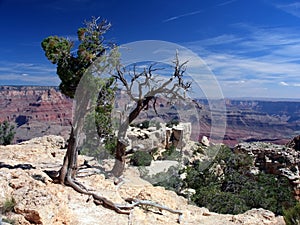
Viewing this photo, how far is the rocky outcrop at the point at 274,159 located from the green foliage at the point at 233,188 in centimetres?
257

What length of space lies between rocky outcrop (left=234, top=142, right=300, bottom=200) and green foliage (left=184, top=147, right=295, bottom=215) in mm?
2569

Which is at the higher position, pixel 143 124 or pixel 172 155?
pixel 143 124

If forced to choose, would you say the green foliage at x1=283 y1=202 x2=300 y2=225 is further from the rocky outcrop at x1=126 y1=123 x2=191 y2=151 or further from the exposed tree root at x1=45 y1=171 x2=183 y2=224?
the rocky outcrop at x1=126 y1=123 x2=191 y2=151

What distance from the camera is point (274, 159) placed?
2283 cm

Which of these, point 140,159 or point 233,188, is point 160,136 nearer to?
point 140,159

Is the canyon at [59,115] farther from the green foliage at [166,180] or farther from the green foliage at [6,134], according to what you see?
the green foliage at [166,180]

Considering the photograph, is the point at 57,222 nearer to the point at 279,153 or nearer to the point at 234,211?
the point at 234,211

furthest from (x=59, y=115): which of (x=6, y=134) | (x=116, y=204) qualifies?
(x=116, y=204)

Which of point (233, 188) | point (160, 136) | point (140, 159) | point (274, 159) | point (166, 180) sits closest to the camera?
point (166, 180)

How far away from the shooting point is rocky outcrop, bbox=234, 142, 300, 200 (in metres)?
21.4

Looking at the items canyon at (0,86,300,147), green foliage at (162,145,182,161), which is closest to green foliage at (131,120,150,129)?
green foliage at (162,145,182,161)

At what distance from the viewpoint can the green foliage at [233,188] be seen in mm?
10341

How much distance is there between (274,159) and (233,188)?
9.64m

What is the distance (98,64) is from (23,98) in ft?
240
